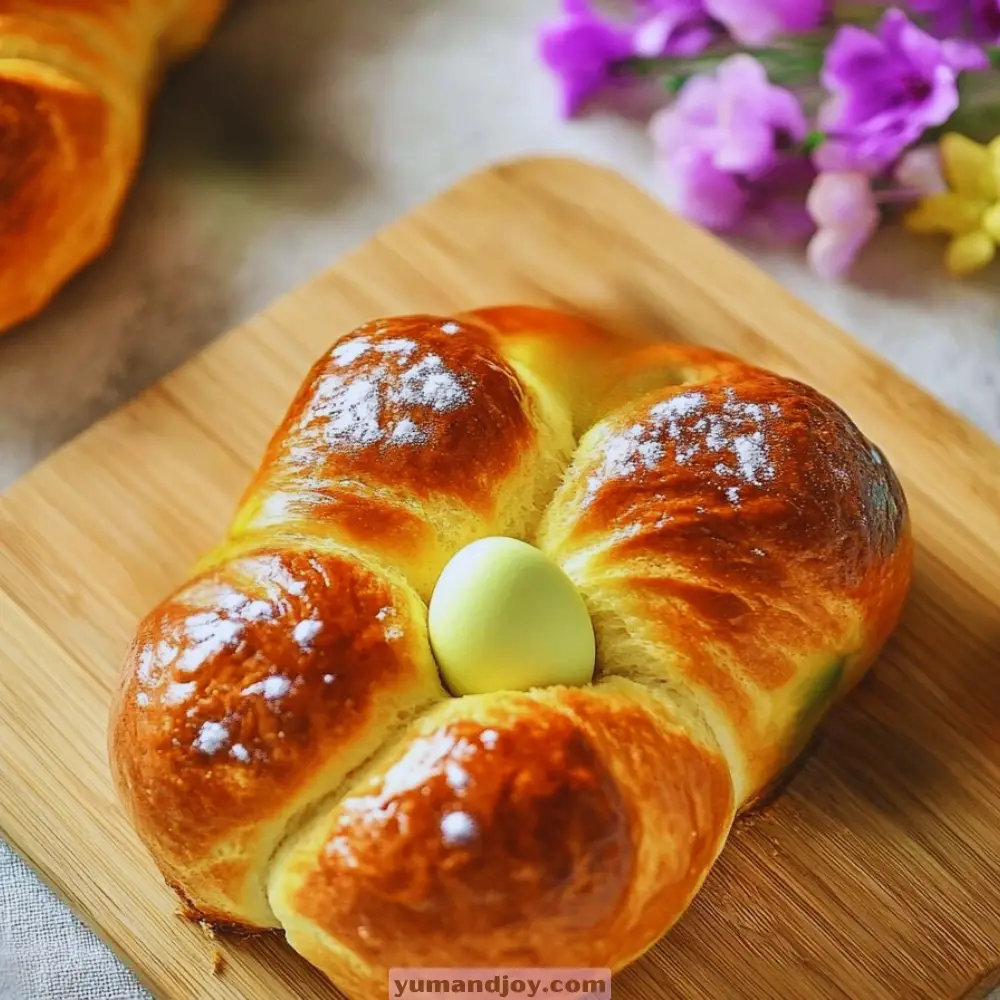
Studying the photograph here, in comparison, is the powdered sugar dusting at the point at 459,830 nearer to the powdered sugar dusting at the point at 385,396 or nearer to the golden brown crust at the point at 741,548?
the golden brown crust at the point at 741,548

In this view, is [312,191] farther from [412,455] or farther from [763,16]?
[412,455]

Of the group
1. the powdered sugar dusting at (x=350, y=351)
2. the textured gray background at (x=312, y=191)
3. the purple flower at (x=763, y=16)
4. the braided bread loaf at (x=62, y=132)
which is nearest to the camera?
the powdered sugar dusting at (x=350, y=351)

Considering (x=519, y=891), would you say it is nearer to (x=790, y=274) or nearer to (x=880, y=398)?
(x=880, y=398)

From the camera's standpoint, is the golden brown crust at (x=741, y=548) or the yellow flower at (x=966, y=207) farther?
the yellow flower at (x=966, y=207)

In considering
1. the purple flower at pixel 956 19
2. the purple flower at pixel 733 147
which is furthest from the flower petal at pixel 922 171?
the purple flower at pixel 956 19

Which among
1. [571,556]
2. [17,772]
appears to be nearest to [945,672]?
[571,556]

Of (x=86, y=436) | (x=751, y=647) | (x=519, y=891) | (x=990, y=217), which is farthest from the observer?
(x=990, y=217)
